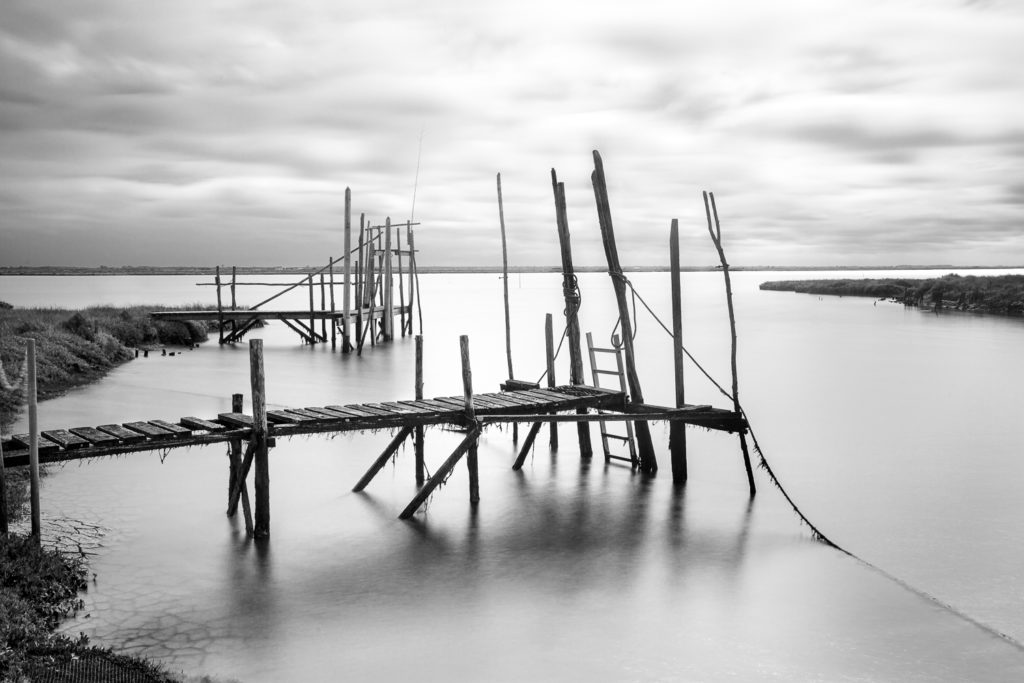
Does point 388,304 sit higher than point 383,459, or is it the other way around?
point 388,304

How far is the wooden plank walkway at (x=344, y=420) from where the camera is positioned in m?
8.49

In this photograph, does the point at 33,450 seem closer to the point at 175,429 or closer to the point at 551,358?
the point at 175,429

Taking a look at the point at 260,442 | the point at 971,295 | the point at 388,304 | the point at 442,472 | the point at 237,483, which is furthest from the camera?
the point at 971,295

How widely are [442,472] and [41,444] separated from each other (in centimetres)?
412

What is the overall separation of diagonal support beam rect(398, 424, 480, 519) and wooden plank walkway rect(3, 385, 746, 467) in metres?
0.22

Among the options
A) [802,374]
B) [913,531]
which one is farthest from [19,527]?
[802,374]

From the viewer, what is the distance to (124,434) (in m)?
8.67

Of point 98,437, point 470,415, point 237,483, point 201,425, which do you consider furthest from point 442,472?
point 98,437

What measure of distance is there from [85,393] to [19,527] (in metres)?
10.9

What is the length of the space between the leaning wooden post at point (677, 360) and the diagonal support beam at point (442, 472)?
2.82 metres

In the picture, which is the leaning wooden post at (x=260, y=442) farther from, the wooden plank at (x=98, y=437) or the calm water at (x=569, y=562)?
the wooden plank at (x=98, y=437)

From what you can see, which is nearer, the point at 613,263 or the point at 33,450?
the point at 33,450

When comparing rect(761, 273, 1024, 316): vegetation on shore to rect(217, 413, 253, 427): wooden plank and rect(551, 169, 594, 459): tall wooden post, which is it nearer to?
rect(551, 169, 594, 459): tall wooden post

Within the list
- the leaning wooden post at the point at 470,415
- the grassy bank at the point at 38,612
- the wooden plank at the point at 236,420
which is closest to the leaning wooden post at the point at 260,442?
the wooden plank at the point at 236,420
